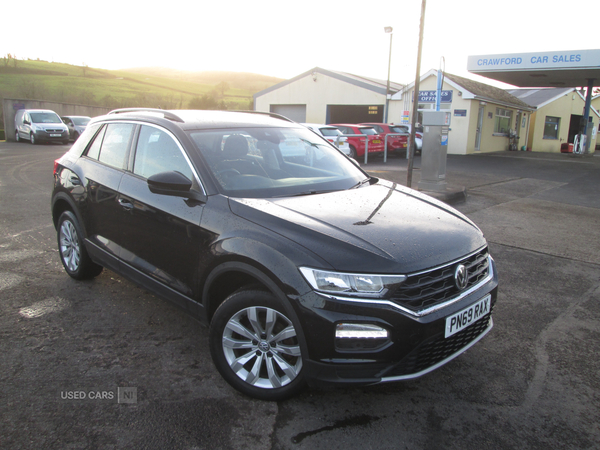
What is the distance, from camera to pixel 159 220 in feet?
10.7

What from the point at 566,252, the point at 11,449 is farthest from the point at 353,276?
the point at 566,252

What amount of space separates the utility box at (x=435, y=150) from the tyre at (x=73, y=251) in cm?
759

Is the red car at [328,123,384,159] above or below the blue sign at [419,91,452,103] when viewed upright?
below

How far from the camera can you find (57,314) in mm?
3863

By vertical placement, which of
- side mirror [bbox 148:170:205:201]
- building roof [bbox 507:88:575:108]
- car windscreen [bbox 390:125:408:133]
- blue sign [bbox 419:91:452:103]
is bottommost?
side mirror [bbox 148:170:205:201]

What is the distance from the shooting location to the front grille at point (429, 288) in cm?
241

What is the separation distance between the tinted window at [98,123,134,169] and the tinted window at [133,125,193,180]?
0.69ft

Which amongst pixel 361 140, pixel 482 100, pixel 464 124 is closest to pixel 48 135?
pixel 361 140

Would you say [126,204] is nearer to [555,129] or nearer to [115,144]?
[115,144]

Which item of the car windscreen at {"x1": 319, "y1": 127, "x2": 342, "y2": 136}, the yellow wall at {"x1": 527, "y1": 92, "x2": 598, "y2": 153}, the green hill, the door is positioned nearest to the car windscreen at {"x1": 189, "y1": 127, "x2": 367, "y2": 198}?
the car windscreen at {"x1": 319, "y1": 127, "x2": 342, "y2": 136}

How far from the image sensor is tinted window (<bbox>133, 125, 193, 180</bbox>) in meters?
3.34

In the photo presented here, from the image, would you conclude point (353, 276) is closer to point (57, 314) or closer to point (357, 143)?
point (57, 314)

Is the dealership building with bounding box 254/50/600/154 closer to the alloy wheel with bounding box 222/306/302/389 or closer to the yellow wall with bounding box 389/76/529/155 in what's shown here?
the yellow wall with bounding box 389/76/529/155

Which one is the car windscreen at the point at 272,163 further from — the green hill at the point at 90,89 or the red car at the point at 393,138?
the green hill at the point at 90,89
